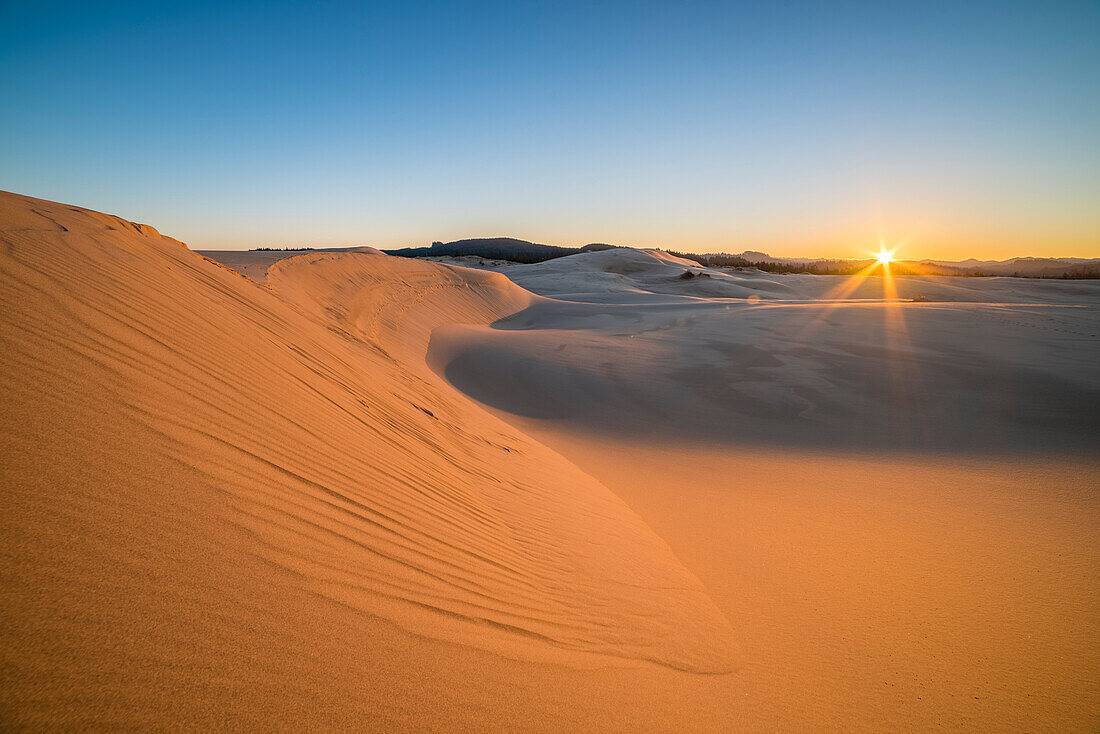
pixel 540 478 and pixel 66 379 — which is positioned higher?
pixel 66 379

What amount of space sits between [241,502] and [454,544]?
977 millimetres

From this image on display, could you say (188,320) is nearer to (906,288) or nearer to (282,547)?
(282,547)

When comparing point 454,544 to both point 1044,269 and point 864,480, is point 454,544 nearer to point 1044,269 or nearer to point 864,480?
point 864,480

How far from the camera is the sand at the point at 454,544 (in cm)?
135

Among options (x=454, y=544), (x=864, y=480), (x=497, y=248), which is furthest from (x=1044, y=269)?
(x=497, y=248)

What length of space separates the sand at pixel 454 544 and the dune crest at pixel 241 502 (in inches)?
0.5

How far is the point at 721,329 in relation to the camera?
11.2m

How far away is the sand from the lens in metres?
1.35

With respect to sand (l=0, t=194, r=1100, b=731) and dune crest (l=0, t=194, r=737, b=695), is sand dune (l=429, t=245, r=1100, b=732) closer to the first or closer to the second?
sand (l=0, t=194, r=1100, b=731)

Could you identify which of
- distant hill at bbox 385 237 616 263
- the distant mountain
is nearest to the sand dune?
the distant mountain

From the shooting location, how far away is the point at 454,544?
2.47m

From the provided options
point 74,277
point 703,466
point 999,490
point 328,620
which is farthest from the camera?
point 703,466

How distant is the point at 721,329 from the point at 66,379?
429 inches

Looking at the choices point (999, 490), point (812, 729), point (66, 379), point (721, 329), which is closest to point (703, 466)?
point (999, 490)
